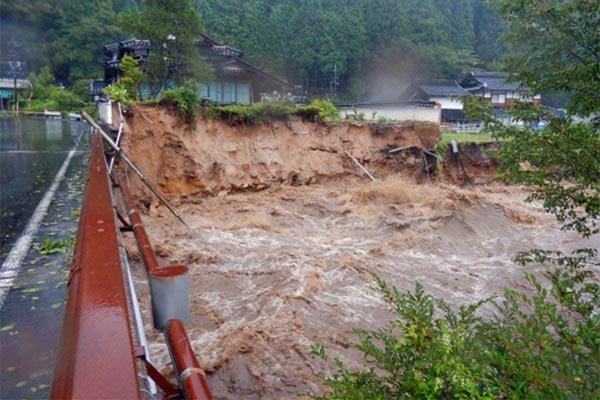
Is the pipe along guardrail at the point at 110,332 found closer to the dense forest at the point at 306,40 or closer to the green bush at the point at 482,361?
the green bush at the point at 482,361

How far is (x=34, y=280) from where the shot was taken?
11.4 feet

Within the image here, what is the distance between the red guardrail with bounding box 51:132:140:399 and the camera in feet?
3.33

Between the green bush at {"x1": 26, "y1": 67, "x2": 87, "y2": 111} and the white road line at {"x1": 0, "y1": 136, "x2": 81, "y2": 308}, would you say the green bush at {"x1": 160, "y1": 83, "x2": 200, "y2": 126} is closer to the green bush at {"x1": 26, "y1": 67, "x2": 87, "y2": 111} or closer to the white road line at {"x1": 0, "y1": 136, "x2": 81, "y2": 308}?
the white road line at {"x1": 0, "y1": 136, "x2": 81, "y2": 308}

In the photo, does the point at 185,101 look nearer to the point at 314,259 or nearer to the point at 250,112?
the point at 250,112

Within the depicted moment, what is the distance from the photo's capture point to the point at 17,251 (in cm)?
414

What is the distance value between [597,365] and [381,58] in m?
42.9

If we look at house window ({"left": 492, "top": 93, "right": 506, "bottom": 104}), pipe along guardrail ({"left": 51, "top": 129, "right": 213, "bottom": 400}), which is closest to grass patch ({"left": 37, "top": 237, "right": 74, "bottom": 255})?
pipe along guardrail ({"left": 51, "top": 129, "right": 213, "bottom": 400})

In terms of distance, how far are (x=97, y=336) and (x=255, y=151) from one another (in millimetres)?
15736

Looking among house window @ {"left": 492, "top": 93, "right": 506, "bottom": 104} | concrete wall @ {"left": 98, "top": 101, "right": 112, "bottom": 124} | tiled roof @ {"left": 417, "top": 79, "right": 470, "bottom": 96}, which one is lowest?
concrete wall @ {"left": 98, "top": 101, "right": 112, "bottom": 124}

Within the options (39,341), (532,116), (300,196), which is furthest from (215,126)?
(39,341)

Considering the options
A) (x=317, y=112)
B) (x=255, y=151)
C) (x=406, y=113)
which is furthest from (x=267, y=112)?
(x=406, y=113)

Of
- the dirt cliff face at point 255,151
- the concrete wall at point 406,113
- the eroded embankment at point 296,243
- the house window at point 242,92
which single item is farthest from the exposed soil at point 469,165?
the house window at point 242,92

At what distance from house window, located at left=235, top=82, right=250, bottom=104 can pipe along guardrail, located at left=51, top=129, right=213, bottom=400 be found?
22213 mm

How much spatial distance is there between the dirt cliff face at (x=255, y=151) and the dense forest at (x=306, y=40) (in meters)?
22.4
